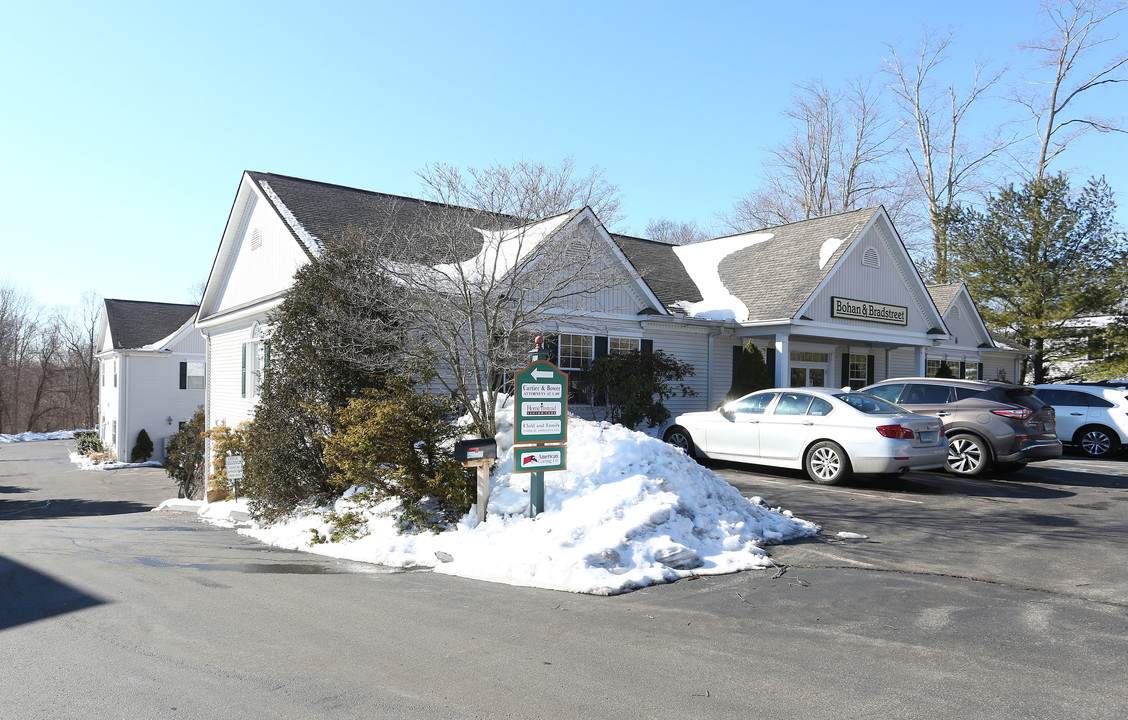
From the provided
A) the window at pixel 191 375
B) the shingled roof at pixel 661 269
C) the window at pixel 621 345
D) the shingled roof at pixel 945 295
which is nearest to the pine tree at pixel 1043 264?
the shingled roof at pixel 945 295

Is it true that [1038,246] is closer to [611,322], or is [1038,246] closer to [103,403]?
[611,322]

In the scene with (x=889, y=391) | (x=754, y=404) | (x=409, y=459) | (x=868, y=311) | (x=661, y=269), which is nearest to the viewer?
(x=409, y=459)

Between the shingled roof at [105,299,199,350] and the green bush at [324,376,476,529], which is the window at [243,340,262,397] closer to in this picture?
the green bush at [324,376,476,529]

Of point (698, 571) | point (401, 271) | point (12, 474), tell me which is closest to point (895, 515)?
point (698, 571)

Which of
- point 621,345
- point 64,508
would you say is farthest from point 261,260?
point 64,508

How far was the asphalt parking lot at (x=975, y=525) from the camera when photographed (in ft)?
23.0

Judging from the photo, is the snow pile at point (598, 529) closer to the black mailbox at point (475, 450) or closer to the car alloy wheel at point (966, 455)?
the black mailbox at point (475, 450)

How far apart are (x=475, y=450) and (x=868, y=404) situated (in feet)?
22.8

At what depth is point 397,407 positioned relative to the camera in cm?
959

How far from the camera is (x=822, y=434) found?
12055mm

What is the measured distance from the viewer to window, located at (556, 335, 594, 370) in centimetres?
1717

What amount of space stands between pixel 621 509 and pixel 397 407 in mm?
3402

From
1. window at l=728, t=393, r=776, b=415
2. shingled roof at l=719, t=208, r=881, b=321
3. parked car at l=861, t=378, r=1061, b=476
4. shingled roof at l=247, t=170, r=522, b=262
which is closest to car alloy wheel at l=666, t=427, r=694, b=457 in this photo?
window at l=728, t=393, r=776, b=415

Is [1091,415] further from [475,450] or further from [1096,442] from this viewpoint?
[475,450]
